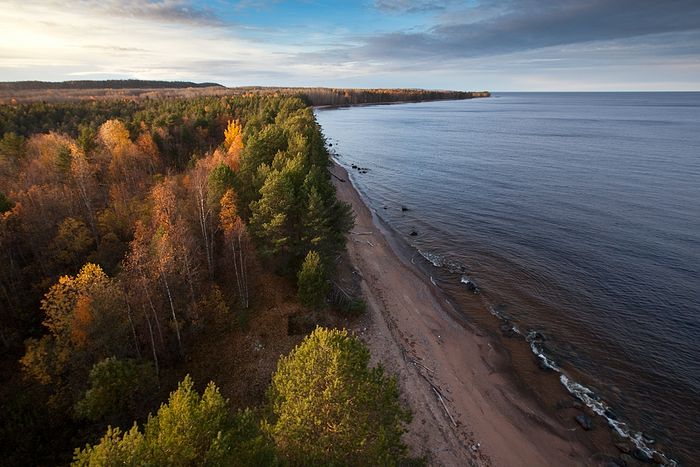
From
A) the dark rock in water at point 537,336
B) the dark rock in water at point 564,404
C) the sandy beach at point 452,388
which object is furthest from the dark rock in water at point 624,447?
the dark rock in water at point 537,336

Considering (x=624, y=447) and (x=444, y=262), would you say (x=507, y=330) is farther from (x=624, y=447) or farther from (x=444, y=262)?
(x=444, y=262)

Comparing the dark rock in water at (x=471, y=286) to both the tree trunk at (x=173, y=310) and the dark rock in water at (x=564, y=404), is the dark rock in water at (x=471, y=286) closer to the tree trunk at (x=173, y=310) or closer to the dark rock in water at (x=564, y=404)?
the dark rock in water at (x=564, y=404)

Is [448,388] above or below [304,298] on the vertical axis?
below

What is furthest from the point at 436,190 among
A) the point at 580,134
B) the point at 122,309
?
the point at 580,134

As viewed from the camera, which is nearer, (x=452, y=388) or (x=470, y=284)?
(x=452, y=388)

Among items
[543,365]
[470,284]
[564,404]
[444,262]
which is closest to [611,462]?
[564,404]

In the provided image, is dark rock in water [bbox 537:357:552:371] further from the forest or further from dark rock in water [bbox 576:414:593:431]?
the forest

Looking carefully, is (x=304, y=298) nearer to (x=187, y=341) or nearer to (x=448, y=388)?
(x=187, y=341)
